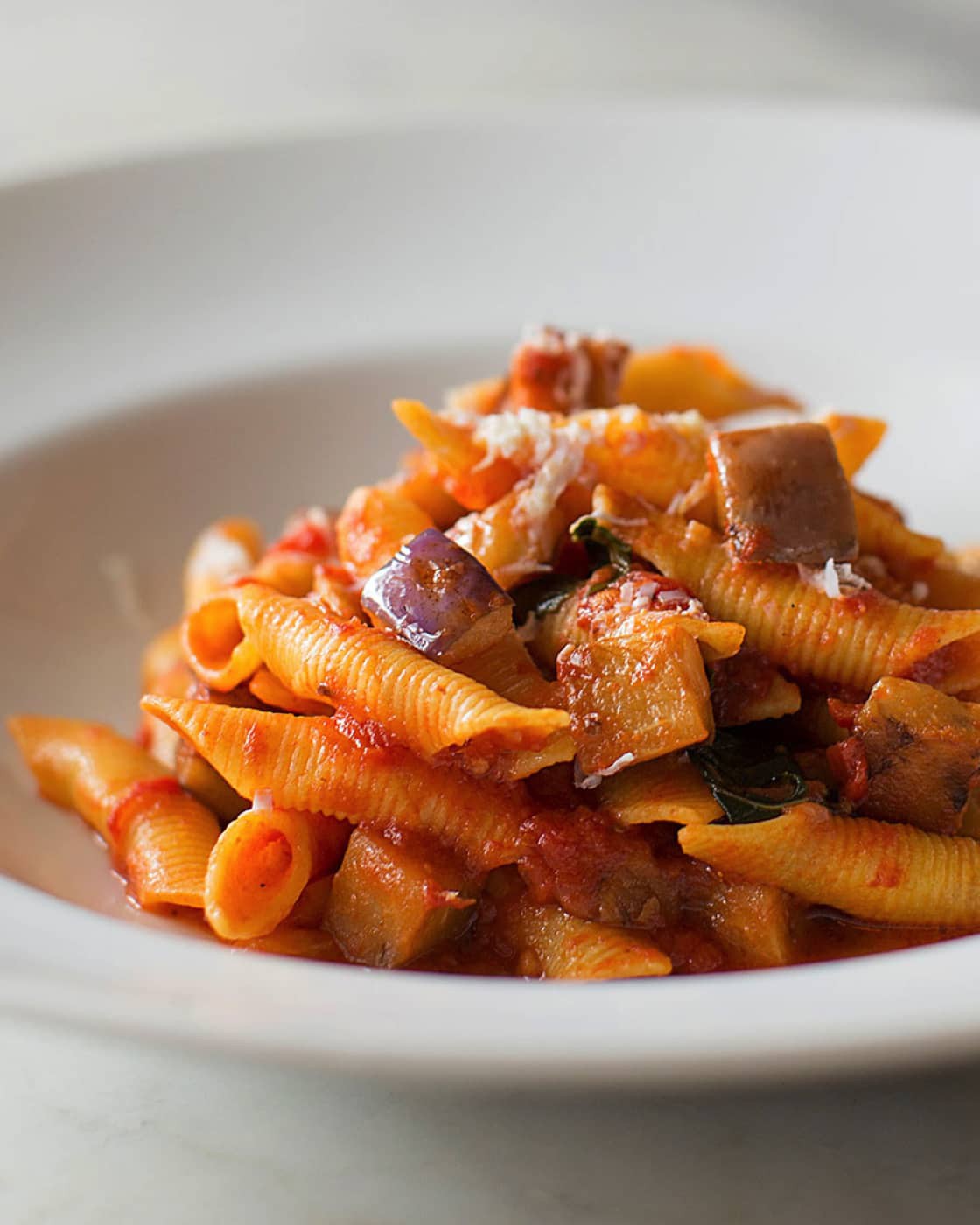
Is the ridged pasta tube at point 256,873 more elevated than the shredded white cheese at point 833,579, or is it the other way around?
the shredded white cheese at point 833,579

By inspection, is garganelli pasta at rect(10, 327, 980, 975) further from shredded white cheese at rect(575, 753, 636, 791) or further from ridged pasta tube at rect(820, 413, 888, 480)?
ridged pasta tube at rect(820, 413, 888, 480)

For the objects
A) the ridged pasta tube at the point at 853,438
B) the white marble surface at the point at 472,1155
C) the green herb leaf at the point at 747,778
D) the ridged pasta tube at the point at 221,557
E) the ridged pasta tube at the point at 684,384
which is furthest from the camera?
the ridged pasta tube at the point at 684,384

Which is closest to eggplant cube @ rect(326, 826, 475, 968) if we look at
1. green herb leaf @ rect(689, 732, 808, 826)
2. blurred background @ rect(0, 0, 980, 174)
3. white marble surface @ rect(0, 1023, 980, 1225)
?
white marble surface @ rect(0, 1023, 980, 1225)

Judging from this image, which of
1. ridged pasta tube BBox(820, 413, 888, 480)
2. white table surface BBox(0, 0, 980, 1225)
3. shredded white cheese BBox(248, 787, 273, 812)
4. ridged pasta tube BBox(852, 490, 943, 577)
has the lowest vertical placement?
white table surface BBox(0, 0, 980, 1225)

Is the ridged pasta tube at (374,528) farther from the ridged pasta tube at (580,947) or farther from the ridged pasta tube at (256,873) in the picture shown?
the ridged pasta tube at (580,947)

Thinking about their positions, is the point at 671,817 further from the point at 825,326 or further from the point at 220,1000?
the point at 825,326

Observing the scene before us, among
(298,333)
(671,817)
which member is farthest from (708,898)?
(298,333)

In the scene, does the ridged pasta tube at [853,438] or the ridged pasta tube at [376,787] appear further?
the ridged pasta tube at [853,438]

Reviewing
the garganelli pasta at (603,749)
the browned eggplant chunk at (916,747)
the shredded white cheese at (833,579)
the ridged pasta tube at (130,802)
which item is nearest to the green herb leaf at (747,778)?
the garganelli pasta at (603,749)

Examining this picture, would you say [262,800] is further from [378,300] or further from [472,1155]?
[378,300]
